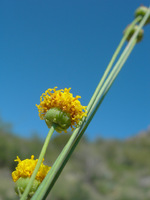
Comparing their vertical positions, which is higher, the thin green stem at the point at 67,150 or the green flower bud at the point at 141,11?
the green flower bud at the point at 141,11

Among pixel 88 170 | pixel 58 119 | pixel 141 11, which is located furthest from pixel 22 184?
pixel 88 170

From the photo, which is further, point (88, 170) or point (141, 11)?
point (88, 170)

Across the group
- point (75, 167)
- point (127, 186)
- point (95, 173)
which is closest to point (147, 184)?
point (127, 186)

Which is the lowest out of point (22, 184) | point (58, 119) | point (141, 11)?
point (22, 184)

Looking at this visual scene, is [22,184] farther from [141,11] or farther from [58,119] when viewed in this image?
[141,11]

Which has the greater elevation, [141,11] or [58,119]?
[141,11]

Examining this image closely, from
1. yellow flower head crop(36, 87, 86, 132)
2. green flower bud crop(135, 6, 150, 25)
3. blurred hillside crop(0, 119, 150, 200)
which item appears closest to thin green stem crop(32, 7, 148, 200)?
yellow flower head crop(36, 87, 86, 132)

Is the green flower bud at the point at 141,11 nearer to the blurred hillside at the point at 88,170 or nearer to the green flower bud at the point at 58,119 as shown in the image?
the green flower bud at the point at 58,119

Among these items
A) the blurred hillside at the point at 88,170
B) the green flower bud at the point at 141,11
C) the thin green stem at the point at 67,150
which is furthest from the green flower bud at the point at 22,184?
the blurred hillside at the point at 88,170
